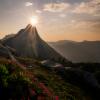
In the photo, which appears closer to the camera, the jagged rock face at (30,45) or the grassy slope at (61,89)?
the grassy slope at (61,89)

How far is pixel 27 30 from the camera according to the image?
312 ft

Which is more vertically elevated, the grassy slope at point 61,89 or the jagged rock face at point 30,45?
the jagged rock face at point 30,45

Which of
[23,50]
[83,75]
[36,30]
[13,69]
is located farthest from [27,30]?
[13,69]

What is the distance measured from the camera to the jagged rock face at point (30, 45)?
84.8 metres

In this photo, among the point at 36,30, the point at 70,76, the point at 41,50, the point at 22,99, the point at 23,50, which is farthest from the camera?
the point at 36,30

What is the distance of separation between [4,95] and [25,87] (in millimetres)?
1595

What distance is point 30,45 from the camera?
9106cm

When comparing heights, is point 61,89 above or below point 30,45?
below

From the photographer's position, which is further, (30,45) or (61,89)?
(30,45)

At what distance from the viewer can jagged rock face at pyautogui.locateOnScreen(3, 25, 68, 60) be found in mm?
84750

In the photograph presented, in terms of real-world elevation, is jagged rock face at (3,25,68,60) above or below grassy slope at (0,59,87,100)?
above

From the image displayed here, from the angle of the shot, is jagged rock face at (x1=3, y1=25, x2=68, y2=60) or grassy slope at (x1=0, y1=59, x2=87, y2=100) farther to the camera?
jagged rock face at (x1=3, y1=25, x2=68, y2=60)

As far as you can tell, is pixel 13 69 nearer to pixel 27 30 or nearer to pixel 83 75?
pixel 83 75

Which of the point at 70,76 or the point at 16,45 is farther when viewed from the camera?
the point at 16,45
